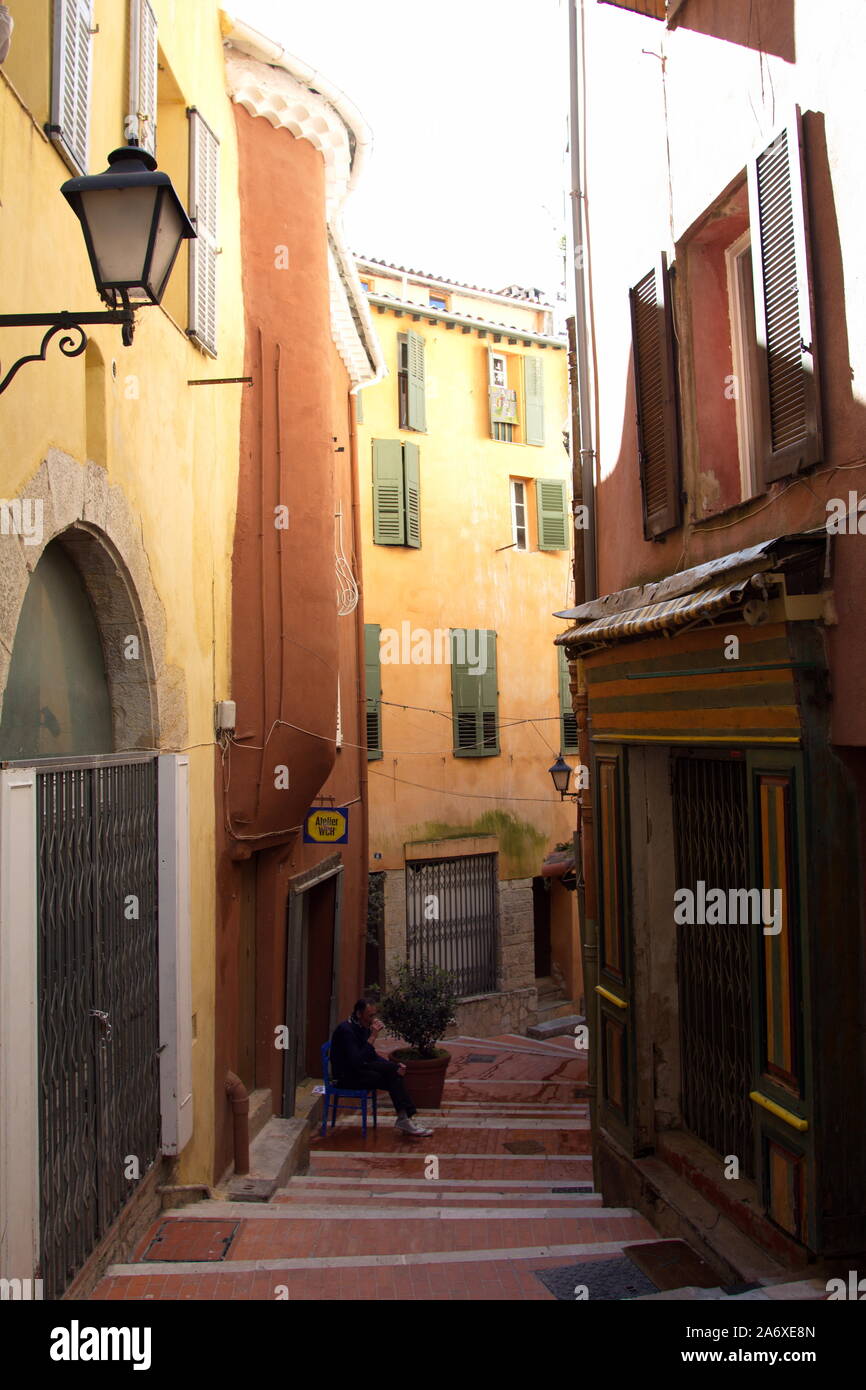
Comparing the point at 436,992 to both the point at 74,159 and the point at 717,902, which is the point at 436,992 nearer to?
the point at 717,902

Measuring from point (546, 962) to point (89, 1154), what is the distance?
617 inches

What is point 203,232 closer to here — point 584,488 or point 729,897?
point 584,488

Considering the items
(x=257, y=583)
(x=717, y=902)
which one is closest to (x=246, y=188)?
(x=257, y=583)

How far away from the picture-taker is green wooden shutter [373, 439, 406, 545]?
18266 mm

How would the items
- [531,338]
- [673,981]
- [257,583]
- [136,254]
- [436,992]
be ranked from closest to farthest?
[136,254], [673,981], [257,583], [436,992], [531,338]

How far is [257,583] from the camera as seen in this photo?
31.0ft

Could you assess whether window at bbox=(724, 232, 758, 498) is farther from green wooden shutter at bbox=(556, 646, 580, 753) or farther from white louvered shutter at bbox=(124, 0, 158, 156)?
green wooden shutter at bbox=(556, 646, 580, 753)

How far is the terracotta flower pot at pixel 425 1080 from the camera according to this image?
11344mm

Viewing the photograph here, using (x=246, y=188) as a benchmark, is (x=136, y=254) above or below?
below

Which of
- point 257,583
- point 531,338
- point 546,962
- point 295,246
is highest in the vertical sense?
point 531,338

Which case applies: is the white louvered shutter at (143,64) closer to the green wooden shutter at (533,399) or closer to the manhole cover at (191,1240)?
the manhole cover at (191,1240)

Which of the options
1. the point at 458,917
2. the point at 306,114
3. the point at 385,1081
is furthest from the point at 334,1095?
the point at 306,114

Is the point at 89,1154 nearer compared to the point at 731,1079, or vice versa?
the point at 89,1154
